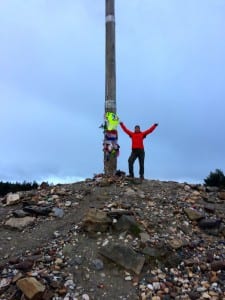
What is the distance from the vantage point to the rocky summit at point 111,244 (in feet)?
25.0

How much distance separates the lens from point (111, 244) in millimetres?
8484

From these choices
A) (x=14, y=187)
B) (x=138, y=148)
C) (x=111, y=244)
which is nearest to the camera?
(x=111, y=244)

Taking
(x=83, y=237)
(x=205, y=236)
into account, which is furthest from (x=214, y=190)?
(x=83, y=237)

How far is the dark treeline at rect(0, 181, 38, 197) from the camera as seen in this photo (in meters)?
15.4

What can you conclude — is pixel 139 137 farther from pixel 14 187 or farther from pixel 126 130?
pixel 14 187

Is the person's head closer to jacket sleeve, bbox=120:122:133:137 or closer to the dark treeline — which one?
jacket sleeve, bbox=120:122:133:137

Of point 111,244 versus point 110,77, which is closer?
point 111,244

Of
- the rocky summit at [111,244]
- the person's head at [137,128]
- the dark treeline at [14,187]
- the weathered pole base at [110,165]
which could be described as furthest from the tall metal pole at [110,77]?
the dark treeline at [14,187]

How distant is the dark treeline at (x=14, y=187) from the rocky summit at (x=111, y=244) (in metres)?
4.07

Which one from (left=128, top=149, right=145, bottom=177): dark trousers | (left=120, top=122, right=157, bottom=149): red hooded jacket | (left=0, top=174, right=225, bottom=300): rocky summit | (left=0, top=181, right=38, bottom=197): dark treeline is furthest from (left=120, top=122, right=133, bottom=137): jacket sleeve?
(left=0, top=181, right=38, bottom=197): dark treeline

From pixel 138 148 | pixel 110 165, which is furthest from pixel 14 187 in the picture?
pixel 138 148

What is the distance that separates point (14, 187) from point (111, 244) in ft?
25.6

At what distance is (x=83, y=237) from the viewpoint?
8789mm

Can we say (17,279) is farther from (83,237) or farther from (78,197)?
(78,197)
